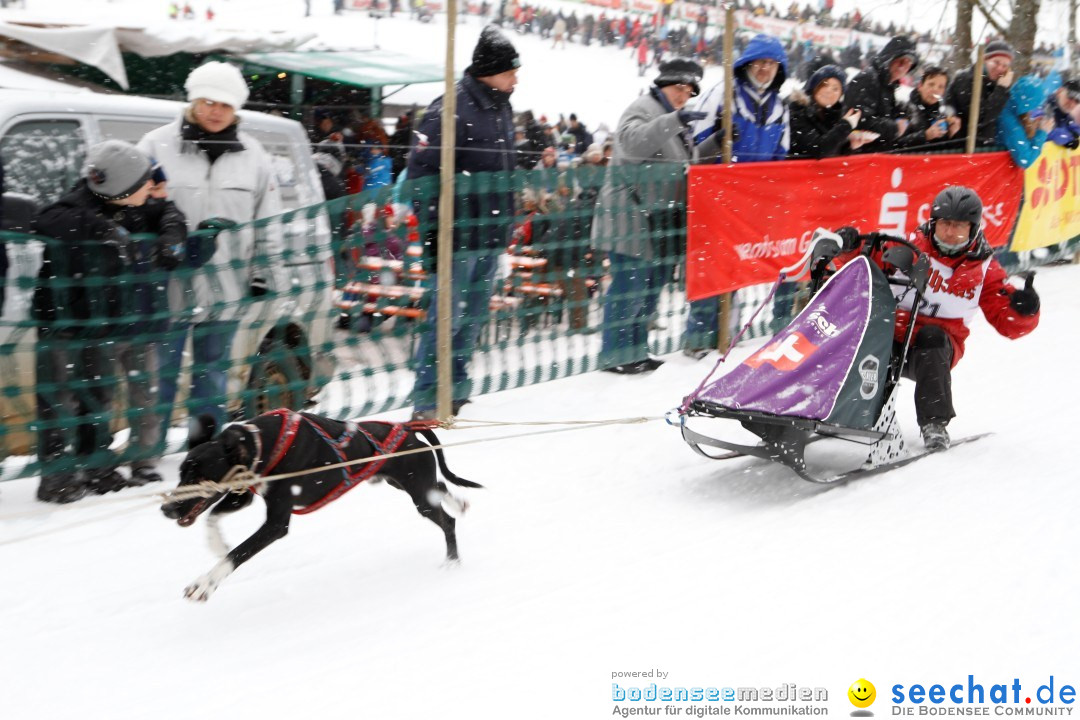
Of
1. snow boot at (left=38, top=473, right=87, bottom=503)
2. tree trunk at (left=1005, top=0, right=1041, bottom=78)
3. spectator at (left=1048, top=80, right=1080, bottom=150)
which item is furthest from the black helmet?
tree trunk at (left=1005, top=0, right=1041, bottom=78)

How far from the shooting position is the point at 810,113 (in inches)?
320

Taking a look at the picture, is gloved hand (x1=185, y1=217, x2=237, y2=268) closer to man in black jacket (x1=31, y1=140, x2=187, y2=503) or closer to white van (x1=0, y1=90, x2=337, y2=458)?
man in black jacket (x1=31, y1=140, x2=187, y2=503)

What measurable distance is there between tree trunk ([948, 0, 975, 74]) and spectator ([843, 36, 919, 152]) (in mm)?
7695

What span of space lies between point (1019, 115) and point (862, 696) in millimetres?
8590

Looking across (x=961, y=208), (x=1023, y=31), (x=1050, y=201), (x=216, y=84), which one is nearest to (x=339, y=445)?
(x=216, y=84)

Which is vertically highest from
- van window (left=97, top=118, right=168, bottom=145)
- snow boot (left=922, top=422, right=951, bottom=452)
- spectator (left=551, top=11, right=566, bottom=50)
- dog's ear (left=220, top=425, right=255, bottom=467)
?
spectator (left=551, top=11, right=566, bottom=50)

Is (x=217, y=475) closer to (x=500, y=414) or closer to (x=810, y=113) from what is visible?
(x=500, y=414)

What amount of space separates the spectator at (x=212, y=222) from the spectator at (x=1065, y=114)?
894 centimetres

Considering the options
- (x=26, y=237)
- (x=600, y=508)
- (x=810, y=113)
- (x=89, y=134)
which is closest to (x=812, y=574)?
(x=600, y=508)

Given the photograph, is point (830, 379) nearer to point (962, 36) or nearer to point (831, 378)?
point (831, 378)

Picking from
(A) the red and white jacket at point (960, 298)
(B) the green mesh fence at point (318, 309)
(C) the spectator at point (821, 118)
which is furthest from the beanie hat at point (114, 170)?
(C) the spectator at point (821, 118)

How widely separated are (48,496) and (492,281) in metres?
2.63

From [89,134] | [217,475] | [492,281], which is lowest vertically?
[217,475]

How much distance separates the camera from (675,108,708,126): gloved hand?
7246 millimetres
